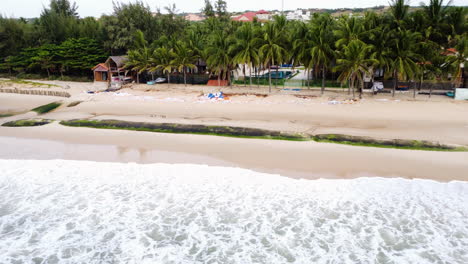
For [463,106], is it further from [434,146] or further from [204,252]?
[204,252]

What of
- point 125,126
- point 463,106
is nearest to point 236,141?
point 125,126

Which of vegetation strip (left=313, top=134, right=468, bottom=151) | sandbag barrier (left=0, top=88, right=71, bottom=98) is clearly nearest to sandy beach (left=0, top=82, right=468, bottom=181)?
vegetation strip (left=313, top=134, right=468, bottom=151)

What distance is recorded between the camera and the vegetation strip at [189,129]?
16.2 meters

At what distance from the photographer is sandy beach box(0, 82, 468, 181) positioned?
1309 cm

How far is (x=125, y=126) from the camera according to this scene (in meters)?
18.6

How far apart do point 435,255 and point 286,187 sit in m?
4.79

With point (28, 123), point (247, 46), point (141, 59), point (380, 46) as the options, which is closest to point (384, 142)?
point (380, 46)

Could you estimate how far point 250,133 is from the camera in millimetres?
16516

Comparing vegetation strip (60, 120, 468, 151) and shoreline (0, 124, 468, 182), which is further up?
vegetation strip (60, 120, 468, 151)

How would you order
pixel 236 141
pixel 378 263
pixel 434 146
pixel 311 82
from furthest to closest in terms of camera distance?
pixel 311 82
pixel 236 141
pixel 434 146
pixel 378 263

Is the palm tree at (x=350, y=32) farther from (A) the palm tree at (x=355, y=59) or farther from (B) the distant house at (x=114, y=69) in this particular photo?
(B) the distant house at (x=114, y=69)

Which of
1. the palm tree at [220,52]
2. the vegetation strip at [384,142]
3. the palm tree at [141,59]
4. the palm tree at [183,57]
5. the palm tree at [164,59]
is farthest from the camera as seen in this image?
the palm tree at [141,59]

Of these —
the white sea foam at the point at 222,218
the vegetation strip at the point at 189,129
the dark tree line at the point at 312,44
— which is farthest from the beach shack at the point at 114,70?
the white sea foam at the point at 222,218

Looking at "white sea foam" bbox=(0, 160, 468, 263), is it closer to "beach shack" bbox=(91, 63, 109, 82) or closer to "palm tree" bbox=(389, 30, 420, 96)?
"palm tree" bbox=(389, 30, 420, 96)
